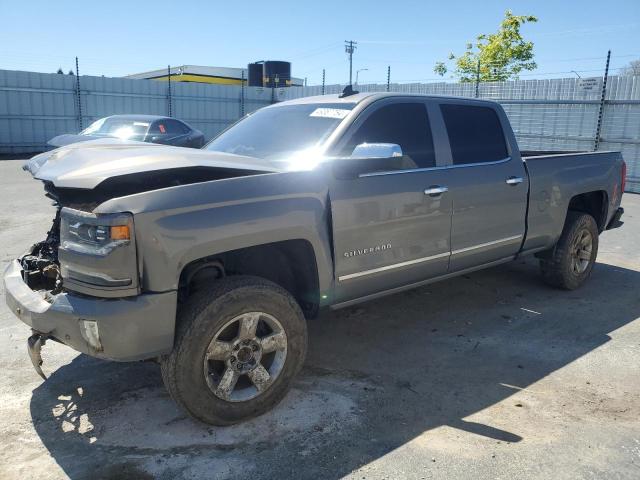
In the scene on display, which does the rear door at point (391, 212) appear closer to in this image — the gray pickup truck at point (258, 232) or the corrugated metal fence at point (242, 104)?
the gray pickup truck at point (258, 232)

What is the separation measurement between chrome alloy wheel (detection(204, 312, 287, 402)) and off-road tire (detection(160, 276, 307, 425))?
31 millimetres

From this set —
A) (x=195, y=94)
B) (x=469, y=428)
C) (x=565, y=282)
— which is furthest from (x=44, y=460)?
(x=195, y=94)

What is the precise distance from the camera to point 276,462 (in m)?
2.79

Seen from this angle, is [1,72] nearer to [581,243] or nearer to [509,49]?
[581,243]

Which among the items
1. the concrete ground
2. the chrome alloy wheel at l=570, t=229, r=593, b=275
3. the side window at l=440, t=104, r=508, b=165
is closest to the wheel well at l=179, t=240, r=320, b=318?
the concrete ground

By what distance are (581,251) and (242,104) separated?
20611 mm

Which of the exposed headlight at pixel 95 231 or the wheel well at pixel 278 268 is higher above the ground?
the exposed headlight at pixel 95 231

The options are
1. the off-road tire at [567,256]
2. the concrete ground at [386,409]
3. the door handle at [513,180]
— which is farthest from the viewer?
the off-road tire at [567,256]

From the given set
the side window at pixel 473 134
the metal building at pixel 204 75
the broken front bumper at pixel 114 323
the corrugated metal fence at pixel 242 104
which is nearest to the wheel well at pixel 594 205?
the side window at pixel 473 134

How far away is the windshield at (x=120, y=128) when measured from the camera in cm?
1226

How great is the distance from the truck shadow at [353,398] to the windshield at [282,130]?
1.53 m

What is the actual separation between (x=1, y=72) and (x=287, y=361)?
772 inches

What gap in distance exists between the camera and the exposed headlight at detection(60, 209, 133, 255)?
8.65 feet

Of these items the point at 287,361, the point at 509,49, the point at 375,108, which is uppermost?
the point at 509,49
